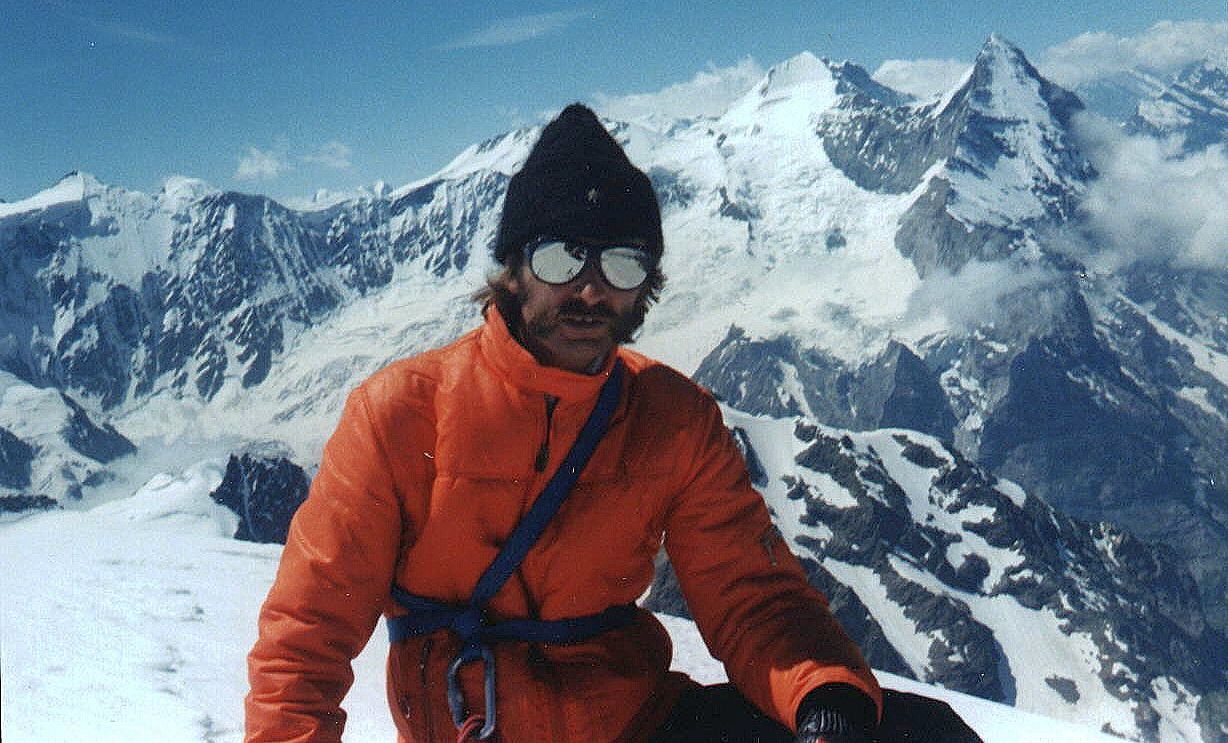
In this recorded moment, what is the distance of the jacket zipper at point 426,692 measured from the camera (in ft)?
15.8

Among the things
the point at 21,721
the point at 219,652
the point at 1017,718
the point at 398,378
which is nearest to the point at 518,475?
the point at 398,378

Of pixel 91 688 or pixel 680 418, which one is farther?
pixel 91 688

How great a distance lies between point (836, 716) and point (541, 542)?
5.52 ft

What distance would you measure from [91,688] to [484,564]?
590 centimetres

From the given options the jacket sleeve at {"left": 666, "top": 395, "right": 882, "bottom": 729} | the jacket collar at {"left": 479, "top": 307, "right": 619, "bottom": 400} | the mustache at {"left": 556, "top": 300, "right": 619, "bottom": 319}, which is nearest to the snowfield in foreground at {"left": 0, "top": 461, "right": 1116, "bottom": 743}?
the jacket sleeve at {"left": 666, "top": 395, "right": 882, "bottom": 729}

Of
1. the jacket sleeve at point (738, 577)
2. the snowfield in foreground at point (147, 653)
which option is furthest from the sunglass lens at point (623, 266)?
the snowfield in foreground at point (147, 653)

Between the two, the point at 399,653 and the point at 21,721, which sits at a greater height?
the point at 399,653

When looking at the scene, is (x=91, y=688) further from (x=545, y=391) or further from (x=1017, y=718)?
(x=1017, y=718)

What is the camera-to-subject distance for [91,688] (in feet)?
28.2

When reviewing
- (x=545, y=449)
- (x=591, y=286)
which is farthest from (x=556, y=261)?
(x=545, y=449)

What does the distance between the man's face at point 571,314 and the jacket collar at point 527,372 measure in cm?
11

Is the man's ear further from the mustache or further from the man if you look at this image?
the mustache

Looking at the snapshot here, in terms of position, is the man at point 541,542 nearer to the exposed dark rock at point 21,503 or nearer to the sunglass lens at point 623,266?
the sunglass lens at point 623,266

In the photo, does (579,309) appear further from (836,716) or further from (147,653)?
(147,653)
